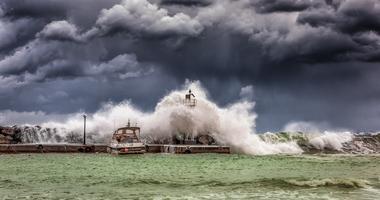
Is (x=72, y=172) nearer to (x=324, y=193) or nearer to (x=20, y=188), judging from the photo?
(x=20, y=188)

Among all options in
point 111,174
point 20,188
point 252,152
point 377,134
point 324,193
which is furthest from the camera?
point 377,134

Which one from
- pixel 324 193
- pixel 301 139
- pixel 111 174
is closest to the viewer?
pixel 324 193

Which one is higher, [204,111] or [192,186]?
[204,111]

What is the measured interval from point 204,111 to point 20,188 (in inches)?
2438

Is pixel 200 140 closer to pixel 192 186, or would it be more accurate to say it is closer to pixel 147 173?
pixel 147 173

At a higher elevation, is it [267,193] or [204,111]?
[204,111]

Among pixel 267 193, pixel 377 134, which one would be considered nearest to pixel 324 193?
Result: pixel 267 193

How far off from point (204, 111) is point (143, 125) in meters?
9.12

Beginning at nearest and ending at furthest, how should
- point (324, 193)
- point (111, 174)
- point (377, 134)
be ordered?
point (324, 193) < point (111, 174) < point (377, 134)

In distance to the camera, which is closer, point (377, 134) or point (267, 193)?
point (267, 193)

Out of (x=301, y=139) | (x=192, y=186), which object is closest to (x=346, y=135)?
(x=301, y=139)

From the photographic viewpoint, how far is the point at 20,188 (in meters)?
27.2

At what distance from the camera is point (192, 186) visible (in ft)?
90.8

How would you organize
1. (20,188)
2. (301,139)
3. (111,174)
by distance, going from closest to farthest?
(20,188) → (111,174) → (301,139)
